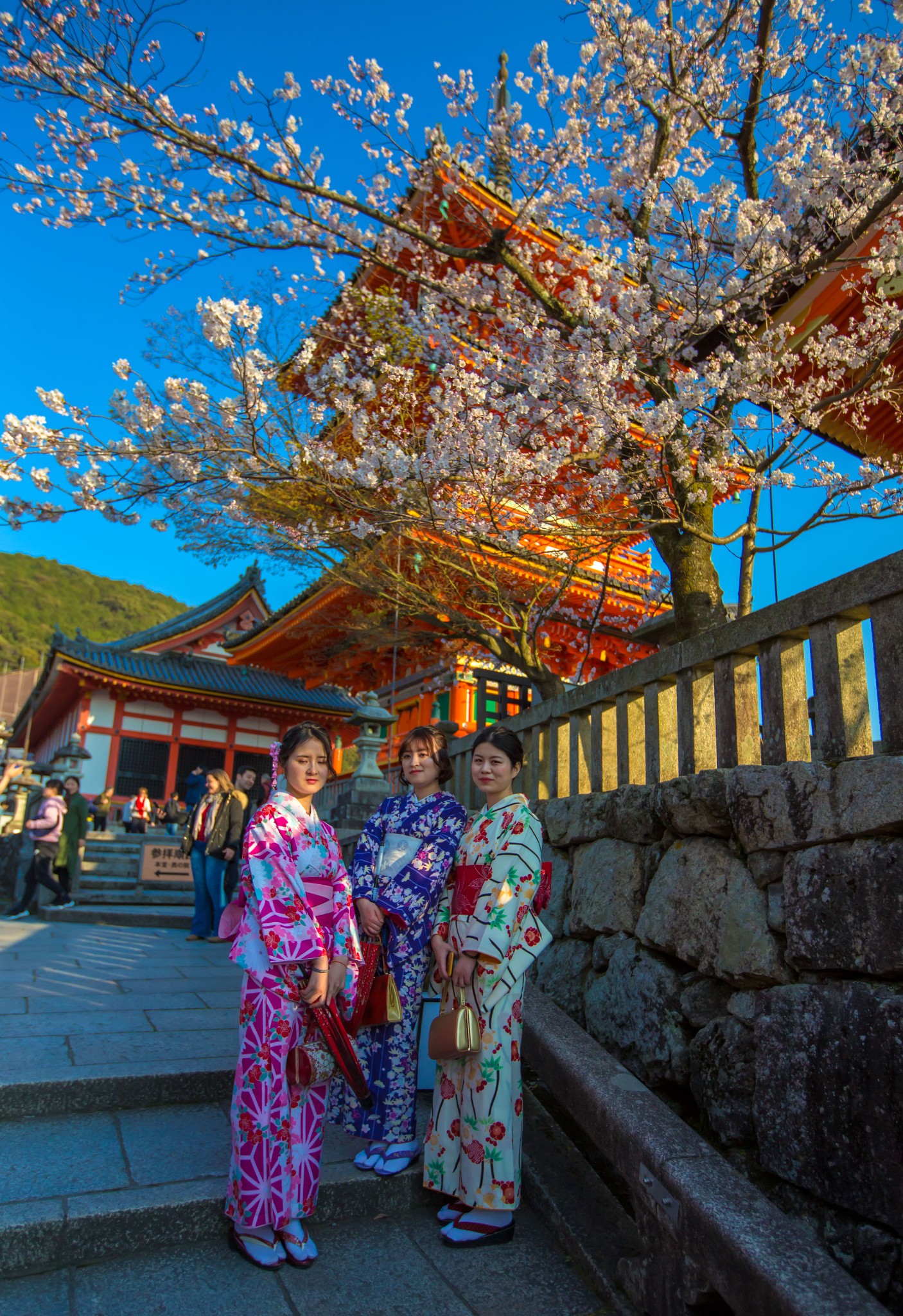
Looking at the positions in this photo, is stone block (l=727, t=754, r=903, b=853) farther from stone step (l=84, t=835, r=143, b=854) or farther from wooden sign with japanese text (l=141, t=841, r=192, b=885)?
stone step (l=84, t=835, r=143, b=854)

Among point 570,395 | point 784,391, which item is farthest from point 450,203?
point 784,391

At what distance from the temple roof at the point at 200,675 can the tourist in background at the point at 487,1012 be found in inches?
760

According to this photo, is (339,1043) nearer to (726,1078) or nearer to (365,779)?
(726,1078)

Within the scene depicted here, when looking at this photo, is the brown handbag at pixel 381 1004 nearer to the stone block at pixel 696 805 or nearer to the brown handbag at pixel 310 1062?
the brown handbag at pixel 310 1062

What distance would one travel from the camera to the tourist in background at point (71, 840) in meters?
9.37

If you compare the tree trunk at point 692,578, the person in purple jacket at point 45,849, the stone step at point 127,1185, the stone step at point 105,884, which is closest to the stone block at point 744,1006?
the stone step at point 127,1185

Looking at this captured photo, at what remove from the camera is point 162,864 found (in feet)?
35.3

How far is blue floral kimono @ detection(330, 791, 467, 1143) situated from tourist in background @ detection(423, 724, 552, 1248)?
87 millimetres

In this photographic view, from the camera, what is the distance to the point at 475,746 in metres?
3.16

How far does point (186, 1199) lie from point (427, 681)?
12.1 metres

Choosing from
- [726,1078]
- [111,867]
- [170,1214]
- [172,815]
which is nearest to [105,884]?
[111,867]

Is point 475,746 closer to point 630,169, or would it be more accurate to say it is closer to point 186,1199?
point 186,1199

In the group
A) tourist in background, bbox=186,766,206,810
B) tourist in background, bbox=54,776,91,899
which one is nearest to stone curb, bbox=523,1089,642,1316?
tourist in background, bbox=54,776,91,899

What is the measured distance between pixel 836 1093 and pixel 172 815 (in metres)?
18.3
